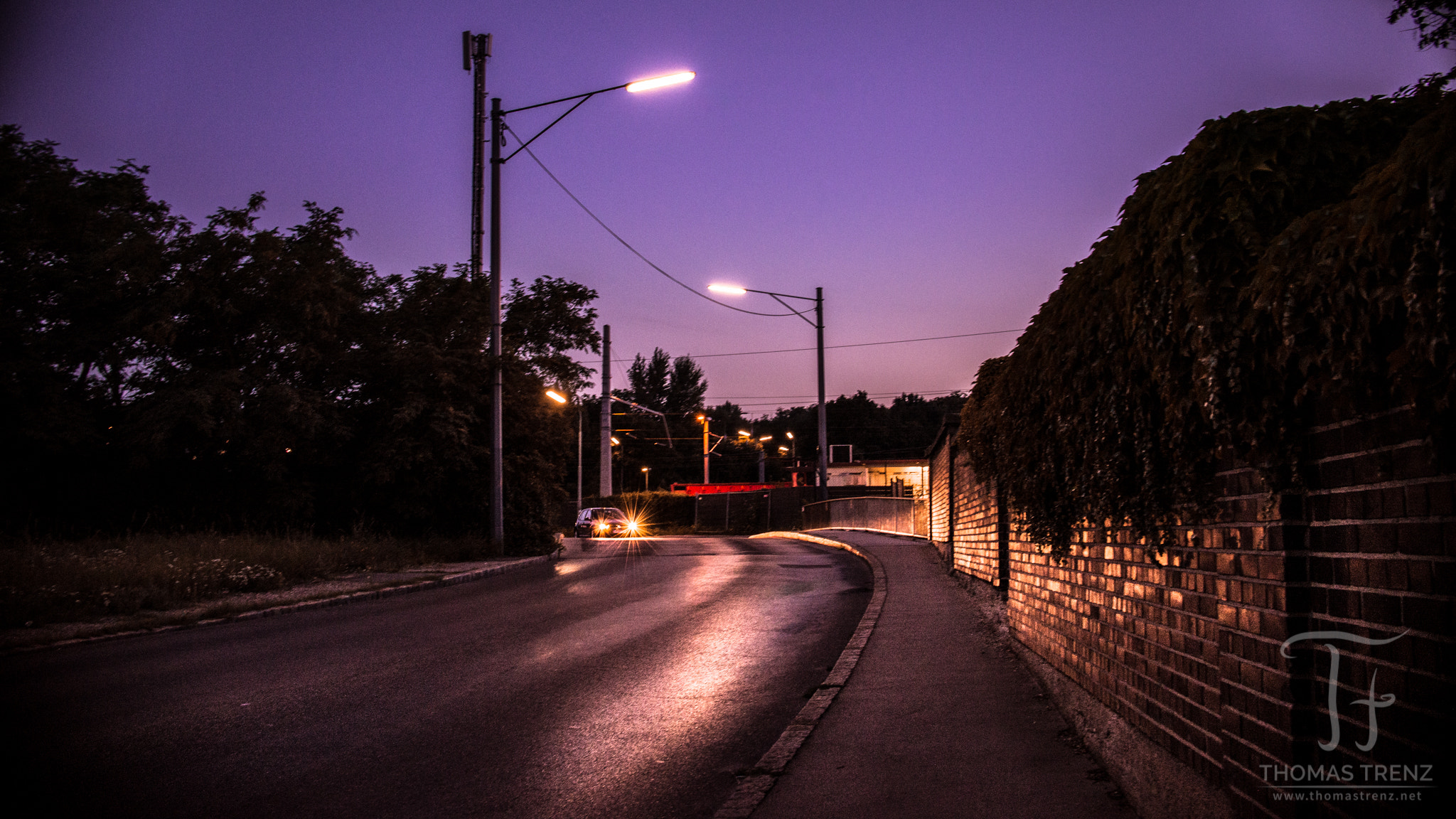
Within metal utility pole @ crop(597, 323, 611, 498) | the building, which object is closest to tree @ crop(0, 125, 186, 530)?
metal utility pole @ crop(597, 323, 611, 498)

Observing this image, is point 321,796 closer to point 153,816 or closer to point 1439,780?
point 153,816

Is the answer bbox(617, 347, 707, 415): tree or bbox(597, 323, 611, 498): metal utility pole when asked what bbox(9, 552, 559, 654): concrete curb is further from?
bbox(617, 347, 707, 415): tree

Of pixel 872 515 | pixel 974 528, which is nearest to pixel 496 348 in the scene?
Answer: pixel 974 528

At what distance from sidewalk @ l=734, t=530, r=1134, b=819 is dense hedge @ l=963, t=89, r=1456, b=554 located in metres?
1.33

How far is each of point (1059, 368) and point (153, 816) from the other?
200 inches

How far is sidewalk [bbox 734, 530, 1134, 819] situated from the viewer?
4.26m

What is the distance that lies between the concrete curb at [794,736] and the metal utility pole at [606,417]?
34.9m

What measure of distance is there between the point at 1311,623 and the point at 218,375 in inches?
809

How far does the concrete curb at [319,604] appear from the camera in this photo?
9.48 metres

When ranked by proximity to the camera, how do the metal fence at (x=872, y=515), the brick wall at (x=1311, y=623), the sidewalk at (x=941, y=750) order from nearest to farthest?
1. the brick wall at (x=1311, y=623)
2. the sidewalk at (x=941, y=750)
3. the metal fence at (x=872, y=515)

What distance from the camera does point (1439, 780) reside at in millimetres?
2232

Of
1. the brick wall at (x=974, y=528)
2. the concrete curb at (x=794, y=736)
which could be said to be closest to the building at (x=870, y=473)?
the brick wall at (x=974, y=528)

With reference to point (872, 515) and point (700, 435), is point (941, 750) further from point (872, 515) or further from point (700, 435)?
point (700, 435)

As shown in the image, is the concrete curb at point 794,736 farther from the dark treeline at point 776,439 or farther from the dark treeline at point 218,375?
the dark treeline at point 776,439
